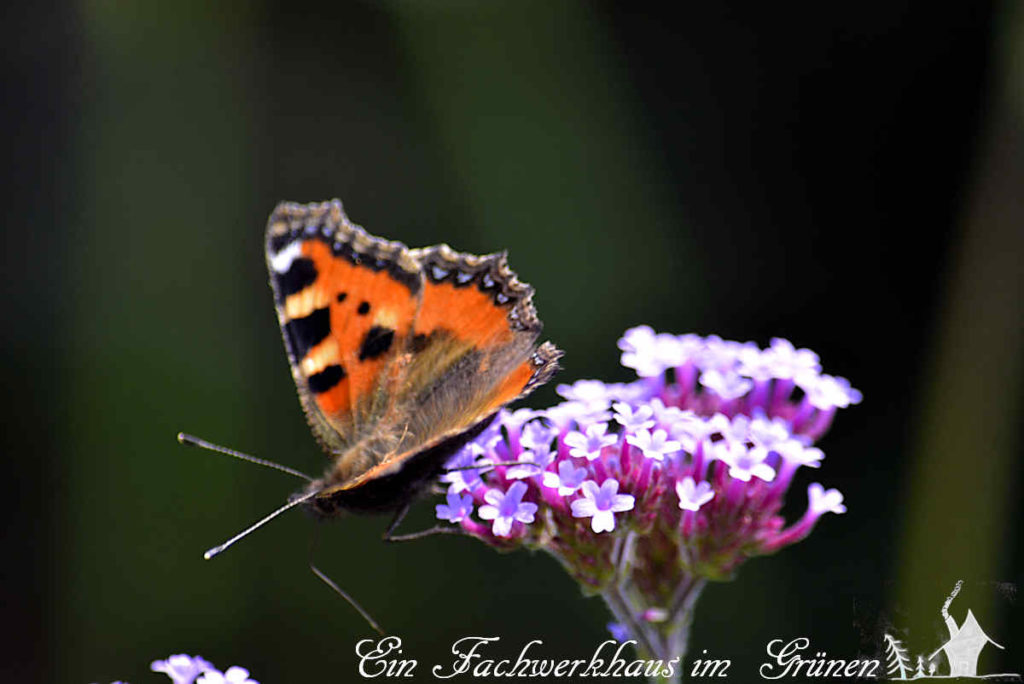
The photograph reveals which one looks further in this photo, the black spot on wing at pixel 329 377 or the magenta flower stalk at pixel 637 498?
the black spot on wing at pixel 329 377

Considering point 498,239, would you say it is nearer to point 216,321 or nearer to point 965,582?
point 216,321

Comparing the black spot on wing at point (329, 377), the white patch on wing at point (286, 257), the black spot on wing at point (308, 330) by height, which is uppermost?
the white patch on wing at point (286, 257)

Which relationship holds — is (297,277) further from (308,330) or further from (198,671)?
(198,671)

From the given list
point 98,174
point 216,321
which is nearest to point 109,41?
point 98,174

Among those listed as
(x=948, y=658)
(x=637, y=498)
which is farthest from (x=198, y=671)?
(x=948, y=658)

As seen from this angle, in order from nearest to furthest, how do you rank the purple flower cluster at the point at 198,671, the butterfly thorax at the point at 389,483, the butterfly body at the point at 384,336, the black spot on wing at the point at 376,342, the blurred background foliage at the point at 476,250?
the purple flower cluster at the point at 198,671
the butterfly thorax at the point at 389,483
the butterfly body at the point at 384,336
the black spot on wing at the point at 376,342
the blurred background foliage at the point at 476,250

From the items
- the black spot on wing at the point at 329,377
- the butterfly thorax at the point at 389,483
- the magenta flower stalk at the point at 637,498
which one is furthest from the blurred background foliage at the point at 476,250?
the butterfly thorax at the point at 389,483

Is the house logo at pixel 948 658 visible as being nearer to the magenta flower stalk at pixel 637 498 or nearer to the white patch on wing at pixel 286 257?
the magenta flower stalk at pixel 637 498
